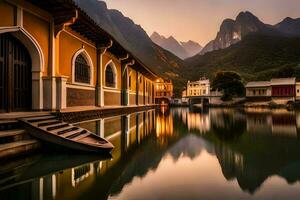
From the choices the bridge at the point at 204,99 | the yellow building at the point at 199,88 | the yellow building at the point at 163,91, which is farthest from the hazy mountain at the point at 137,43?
the yellow building at the point at 163,91

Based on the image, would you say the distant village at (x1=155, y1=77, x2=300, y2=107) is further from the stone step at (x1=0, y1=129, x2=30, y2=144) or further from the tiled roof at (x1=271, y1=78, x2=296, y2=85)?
the stone step at (x1=0, y1=129, x2=30, y2=144)

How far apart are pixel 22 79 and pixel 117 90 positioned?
1196 centimetres

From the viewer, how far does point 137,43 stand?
568ft

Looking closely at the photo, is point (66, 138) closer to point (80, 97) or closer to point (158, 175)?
point (158, 175)

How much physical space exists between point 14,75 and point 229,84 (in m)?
53.7

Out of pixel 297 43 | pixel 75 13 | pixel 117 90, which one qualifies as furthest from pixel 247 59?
pixel 75 13

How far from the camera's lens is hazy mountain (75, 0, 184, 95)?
138125mm

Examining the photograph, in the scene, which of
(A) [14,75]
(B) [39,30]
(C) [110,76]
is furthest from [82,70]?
(C) [110,76]

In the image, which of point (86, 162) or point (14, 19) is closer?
point (86, 162)

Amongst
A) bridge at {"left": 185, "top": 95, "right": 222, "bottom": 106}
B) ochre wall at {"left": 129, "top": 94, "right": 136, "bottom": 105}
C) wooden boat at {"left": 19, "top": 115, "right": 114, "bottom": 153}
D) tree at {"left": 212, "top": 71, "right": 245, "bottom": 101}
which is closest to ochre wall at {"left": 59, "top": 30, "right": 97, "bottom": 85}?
wooden boat at {"left": 19, "top": 115, "right": 114, "bottom": 153}

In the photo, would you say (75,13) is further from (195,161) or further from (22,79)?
(195,161)

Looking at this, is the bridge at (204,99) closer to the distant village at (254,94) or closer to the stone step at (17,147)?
the distant village at (254,94)

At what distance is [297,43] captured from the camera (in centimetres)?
10688

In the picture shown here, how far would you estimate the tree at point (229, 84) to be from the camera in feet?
186
